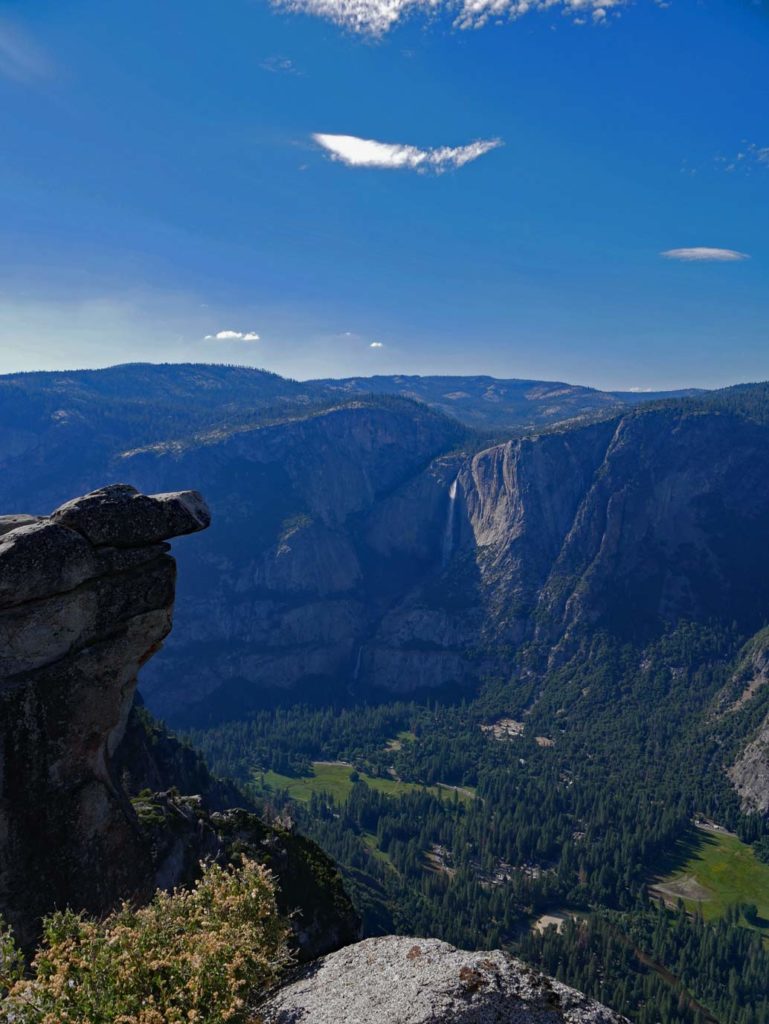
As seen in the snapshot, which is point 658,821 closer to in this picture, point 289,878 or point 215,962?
point 289,878

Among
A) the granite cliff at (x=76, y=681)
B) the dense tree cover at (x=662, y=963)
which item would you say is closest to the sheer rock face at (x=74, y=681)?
the granite cliff at (x=76, y=681)

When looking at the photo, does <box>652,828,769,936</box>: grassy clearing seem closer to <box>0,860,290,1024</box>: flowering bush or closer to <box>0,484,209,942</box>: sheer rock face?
<box>0,484,209,942</box>: sheer rock face

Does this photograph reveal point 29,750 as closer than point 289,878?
Yes

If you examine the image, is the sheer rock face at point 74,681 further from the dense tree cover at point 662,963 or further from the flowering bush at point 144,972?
the dense tree cover at point 662,963

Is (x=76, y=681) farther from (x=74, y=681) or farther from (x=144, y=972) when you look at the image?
(x=144, y=972)

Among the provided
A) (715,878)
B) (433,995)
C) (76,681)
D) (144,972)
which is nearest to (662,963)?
(715,878)

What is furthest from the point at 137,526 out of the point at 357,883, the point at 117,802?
the point at 357,883

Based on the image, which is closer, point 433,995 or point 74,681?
point 433,995
